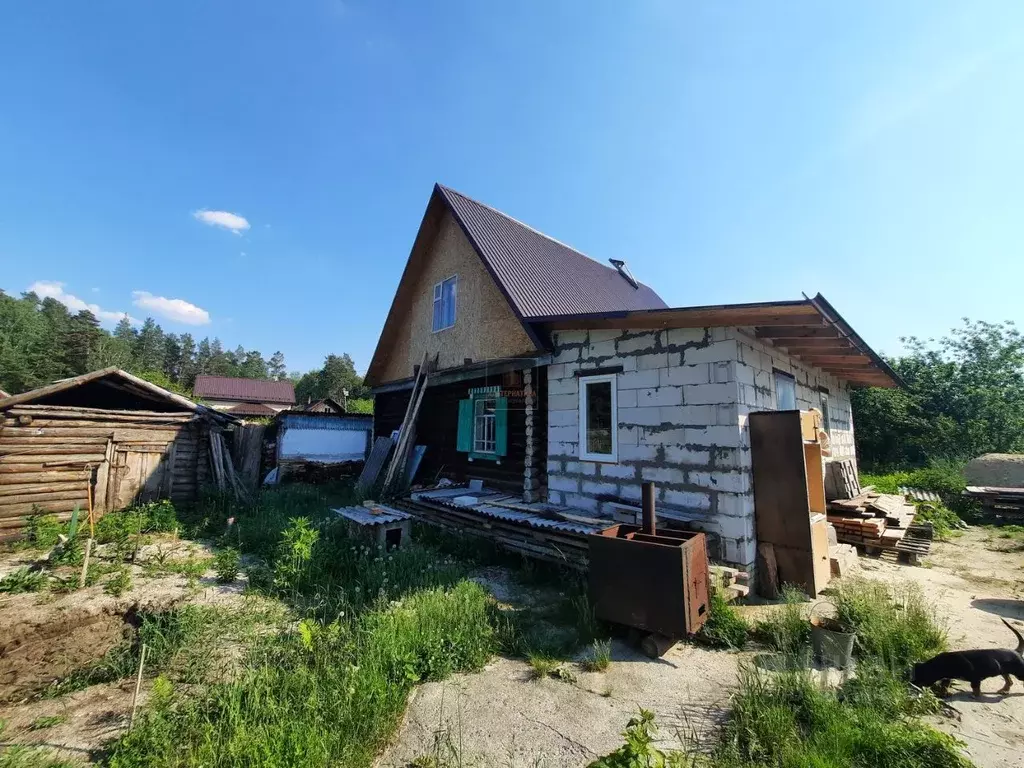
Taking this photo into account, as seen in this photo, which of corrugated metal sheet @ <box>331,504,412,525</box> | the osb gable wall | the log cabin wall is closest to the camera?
corrugated metal sheet @ <box>331,504,412,525</box>

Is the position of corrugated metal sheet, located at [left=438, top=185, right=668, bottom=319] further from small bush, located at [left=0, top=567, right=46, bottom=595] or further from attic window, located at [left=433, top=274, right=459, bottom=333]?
small bush, located at [left=0, top=567, right=46, bottom=595]

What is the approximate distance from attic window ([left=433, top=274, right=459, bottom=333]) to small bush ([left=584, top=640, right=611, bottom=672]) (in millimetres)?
8107

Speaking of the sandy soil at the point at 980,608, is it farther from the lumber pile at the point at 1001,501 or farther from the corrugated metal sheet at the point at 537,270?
the corrugated metal sheet at the point at 537,270

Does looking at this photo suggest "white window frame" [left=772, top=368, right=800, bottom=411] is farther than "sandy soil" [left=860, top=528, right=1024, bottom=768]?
Yes

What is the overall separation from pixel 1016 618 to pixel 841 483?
4.33 meters

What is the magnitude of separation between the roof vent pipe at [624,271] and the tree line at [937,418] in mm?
11067

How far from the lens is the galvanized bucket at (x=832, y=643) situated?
3.81 meters

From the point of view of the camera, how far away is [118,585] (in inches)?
225

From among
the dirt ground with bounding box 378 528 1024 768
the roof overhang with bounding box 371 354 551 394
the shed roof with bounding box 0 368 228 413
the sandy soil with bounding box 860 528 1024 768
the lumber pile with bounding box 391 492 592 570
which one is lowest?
the dirt ground with bounding box 378 528 1024 768

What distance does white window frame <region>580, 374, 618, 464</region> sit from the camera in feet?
22.5

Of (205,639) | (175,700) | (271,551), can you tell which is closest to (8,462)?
(271,551)

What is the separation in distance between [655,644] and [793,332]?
4633 millimetres

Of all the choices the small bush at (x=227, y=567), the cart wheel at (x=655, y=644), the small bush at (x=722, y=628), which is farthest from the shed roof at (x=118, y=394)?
the small bush at (x=722, y=628)

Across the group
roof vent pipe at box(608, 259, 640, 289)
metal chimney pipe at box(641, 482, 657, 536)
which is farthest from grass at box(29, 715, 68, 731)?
roof vent pipe at box(608, 259, 640, 289)
